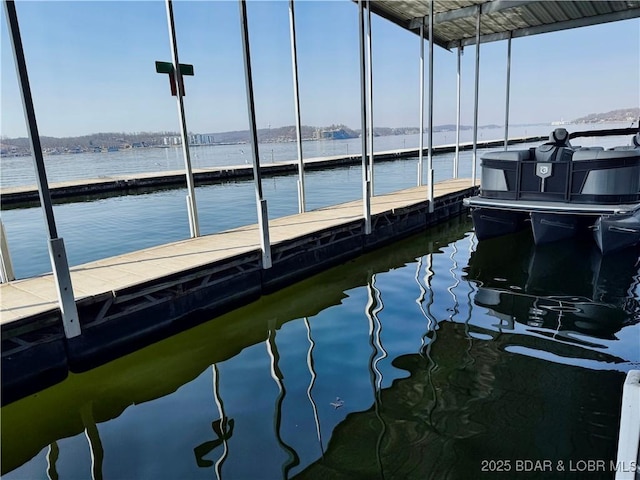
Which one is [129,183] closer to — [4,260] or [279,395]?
[4,260]

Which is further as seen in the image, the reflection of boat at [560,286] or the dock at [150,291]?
the reflection of boat at [560,286]

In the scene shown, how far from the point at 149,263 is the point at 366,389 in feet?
11.3

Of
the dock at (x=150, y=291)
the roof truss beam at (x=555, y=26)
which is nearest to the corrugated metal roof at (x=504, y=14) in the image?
the roof truss beam at (x=555, y=26)

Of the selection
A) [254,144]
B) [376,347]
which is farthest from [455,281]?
[254,144]

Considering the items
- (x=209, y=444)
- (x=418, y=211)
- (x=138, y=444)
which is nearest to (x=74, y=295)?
(x=138, y=444)

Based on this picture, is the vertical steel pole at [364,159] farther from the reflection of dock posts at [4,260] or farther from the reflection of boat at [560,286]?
the reflection of dock posts at [4,260]

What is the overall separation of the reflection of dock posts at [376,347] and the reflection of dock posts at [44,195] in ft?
9.98

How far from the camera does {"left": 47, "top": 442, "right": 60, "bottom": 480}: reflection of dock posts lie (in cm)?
312

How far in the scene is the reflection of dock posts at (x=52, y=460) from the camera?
312cm

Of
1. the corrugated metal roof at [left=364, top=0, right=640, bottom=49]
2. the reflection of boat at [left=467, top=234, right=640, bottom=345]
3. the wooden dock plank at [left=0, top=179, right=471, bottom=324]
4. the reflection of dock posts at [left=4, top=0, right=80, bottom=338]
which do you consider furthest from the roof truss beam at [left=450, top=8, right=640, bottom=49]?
the reflection of dock posts at [left=4, top=0, right=80, bottom=338]

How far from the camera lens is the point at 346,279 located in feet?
24.3

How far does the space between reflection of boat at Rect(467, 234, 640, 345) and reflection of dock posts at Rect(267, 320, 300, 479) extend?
296 centimetres

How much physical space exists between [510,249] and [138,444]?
798cm

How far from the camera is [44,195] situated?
419cm
